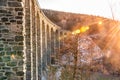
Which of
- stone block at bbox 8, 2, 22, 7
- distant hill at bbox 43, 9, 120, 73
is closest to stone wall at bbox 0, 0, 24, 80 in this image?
stone block at bbox 8, 2, 22, 7

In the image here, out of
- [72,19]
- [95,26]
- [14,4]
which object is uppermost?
[14,4]

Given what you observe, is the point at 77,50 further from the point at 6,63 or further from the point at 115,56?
the point at 115,56

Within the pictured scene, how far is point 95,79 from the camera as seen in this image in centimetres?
4669

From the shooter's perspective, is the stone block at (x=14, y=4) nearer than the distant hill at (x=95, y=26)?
Yes

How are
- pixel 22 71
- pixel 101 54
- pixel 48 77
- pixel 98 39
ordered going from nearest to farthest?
pixel 22 71, pixel 48 77, pixel 101 54, pixel 98 39

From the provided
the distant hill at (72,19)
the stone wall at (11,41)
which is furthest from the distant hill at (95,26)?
the stone wall at (11,41)

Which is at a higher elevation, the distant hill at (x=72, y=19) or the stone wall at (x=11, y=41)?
the stone wall at (x=11, y=41)

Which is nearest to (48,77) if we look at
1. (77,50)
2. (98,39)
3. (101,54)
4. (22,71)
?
(77,50)

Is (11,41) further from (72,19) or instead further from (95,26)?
(95,26)

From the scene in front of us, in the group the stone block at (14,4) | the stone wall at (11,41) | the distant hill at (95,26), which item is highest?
the stone block at (14,4)

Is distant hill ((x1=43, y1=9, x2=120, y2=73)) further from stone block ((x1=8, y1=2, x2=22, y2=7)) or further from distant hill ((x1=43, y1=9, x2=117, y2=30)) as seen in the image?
stone block ((x1=8, y1=2, x2=22, y2=7))

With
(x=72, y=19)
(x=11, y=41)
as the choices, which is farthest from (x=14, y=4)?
(x=72, y=19)

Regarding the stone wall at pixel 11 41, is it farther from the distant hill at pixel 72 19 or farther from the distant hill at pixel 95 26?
the distant hill at pixel 72 19

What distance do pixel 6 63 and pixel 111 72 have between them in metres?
46.1
